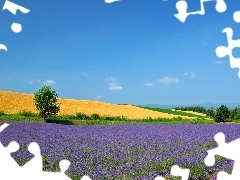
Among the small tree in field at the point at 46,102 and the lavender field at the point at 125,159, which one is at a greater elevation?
the small tree in field at the point at 46,102

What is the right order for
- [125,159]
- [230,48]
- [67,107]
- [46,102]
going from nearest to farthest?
1. [230,48]
2. [125,159]
3. [46,102]
4. [67,107]

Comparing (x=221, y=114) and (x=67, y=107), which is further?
(x=67, y=107)

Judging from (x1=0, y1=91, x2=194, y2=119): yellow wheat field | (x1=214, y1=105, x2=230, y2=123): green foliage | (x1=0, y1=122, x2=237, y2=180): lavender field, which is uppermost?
(x1=0, y1=91, x2=194, y2=119): yellow wheat field

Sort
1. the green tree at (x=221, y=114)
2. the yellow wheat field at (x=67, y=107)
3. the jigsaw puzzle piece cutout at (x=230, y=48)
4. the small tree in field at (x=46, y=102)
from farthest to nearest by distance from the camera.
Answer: the yellow wheat field at (x=67, y=107), the green tree at (x=221, y=114), the small tree in field at (x=46, y=102), the jigsaw puzzle piece cutout at (x=230, y=48)

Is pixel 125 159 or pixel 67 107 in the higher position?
pixel 67 107

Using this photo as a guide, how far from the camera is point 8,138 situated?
525 inches

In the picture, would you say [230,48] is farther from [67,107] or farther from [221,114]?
[67,107]

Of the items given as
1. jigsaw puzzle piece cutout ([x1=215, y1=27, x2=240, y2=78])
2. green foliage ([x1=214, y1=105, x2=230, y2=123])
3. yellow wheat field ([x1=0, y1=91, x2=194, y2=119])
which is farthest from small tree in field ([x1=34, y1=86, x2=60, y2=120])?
jigsaw puzzle piece cutout ([x1=215, y1=27, x2=240, y2=78])

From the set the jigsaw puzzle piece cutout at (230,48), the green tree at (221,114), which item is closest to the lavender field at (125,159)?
the jigsaw puzzle piece cutout at (230,48)

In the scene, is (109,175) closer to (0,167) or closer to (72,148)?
(0,167)

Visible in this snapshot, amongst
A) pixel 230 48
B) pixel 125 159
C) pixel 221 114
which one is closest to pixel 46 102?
pixel 221 114

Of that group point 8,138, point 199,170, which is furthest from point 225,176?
point 8,138

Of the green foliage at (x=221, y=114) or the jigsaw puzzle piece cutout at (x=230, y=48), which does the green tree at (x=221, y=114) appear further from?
the jigsaw puzzle piece cutout at (x=230, y=48)

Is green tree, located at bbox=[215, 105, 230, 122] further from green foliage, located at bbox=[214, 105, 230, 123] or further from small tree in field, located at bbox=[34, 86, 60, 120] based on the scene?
small tree in field, located at bbox=[34, 86, 60, 120]
